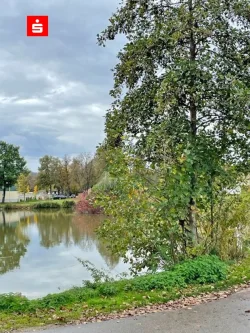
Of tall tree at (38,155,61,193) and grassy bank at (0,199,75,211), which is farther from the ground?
tall tree at (38,155,61,193)

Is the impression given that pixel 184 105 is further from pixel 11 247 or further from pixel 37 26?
pixel 11 247

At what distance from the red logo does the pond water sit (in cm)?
589

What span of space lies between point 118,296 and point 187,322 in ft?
5.10

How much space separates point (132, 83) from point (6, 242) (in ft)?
46.3

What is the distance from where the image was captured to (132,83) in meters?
7.74

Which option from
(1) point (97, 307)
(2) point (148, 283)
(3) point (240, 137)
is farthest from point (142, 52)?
(1) point (97, 307)

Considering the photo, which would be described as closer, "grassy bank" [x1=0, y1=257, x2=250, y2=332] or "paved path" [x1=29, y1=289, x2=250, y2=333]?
"paved path" [x1=29, y1=289, x2=250, y2=333]

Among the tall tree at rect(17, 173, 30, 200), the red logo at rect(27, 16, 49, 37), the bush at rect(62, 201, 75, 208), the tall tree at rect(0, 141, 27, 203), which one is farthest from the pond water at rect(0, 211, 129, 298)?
the tall tree at rect(0, 141, 27, 203)

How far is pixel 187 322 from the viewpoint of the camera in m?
4.09

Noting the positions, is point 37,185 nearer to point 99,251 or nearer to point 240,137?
point 99,251

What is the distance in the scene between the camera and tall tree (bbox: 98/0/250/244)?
262 inches

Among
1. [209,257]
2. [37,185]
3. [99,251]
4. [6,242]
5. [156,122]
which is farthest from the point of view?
[37,185]

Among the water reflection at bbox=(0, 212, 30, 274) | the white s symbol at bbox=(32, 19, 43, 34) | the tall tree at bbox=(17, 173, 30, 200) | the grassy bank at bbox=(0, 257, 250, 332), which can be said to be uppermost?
the white s symbol at bbox=(32, 19, 43, 34)

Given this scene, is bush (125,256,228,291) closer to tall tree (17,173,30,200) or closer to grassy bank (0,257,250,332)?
grassy bank (0,257,250,332)
